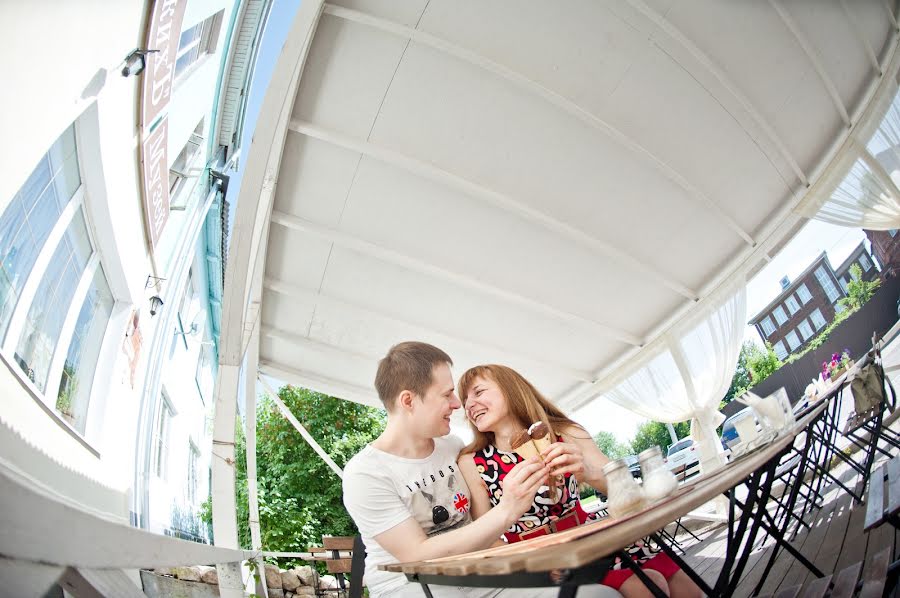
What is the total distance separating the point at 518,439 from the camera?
143cm

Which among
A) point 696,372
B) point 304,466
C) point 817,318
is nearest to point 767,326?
point 817,318

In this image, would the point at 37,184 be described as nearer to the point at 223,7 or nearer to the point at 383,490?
the point at 383,490

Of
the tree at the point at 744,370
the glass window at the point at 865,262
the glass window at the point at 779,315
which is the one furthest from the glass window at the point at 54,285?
the glass window at the point at 779,315

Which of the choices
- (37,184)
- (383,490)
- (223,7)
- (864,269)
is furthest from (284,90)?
(864,269)

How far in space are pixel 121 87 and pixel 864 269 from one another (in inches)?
1133

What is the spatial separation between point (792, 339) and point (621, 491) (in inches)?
1611

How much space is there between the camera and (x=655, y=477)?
3.85 feet

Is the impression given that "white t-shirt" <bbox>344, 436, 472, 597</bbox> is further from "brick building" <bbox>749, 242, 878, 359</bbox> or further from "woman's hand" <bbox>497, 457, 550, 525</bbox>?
"brick building" <bbox>749, 242, 878, 359</bbox>

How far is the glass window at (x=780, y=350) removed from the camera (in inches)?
1345

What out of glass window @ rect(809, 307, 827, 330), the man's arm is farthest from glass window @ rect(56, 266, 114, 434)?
glass window @ rect(809, 307, 827, 330)

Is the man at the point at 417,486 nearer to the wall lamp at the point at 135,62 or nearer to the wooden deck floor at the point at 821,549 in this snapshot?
the wooden deck floor at the point at 821,549

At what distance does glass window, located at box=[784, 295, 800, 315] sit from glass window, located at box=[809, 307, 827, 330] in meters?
1.08

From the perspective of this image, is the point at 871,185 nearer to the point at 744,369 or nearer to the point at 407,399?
the point at 407,399

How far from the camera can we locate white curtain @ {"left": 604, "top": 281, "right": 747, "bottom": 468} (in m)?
6.04
